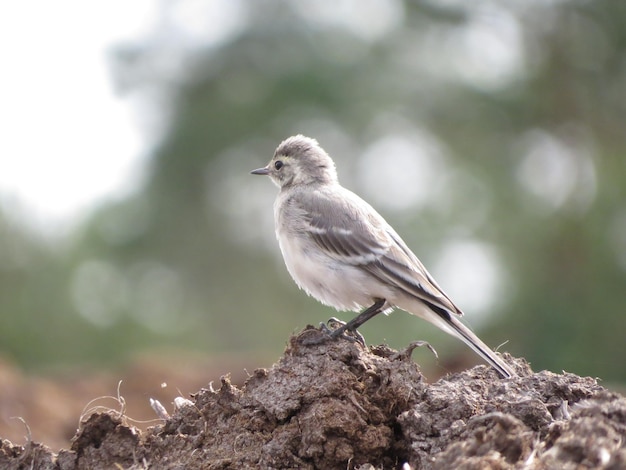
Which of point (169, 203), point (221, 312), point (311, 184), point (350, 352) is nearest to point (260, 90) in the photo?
point (169, 203)

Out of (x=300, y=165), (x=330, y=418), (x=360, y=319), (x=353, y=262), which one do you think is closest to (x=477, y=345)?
(x=360, y=319)

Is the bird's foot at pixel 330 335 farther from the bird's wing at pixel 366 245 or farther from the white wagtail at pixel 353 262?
the bird's wing at pixel 366 245

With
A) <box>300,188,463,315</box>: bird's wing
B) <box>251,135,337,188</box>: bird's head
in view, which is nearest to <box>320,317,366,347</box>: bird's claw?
<box>300,188,463,315</box>: bird's wing

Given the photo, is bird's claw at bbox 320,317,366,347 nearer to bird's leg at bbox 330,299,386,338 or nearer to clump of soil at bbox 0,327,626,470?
bird's leg at bbox 330,299,386,338

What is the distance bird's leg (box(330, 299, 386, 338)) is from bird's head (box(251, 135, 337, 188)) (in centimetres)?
183

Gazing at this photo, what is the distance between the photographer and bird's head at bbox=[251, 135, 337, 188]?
8.85 metres

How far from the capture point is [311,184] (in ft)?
28.5

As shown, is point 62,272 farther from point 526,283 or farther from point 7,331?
point 526,283

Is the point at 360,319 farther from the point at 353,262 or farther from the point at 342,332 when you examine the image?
the point at 353,262

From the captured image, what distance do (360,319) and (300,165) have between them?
2517mm

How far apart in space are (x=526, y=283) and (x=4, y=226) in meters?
10.8

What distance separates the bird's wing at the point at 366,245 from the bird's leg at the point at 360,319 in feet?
0.64

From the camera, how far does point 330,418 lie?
212 inches

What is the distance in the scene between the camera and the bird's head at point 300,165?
885cm
